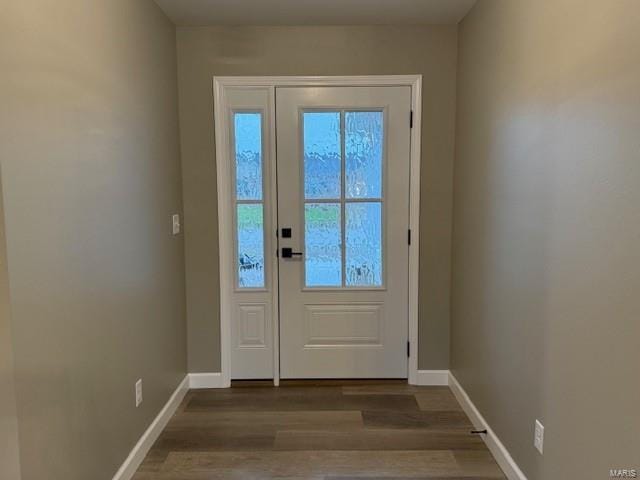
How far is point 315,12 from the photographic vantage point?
2.54m

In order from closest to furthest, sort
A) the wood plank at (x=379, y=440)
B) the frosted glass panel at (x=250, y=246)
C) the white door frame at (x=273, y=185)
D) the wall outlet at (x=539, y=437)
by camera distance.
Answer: the wall outlet at (x=539, y=437) → the wood plank at (x=379, y=440) → the white door frame at (x=273, y=185) → the frosted glass panel at (x=250, y=246)

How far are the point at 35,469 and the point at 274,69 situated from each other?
7.92 feet

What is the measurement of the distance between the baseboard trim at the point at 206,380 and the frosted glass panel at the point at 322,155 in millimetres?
1407

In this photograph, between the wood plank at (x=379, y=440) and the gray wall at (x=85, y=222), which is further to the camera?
the wood plank at (x=379, y=440)

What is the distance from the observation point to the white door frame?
9.17ft

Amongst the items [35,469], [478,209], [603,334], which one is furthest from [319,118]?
[35,469]

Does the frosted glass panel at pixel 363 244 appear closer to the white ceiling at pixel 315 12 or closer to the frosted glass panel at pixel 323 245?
the frosted glass panel at pixel 323 245

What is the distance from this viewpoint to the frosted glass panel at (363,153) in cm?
286

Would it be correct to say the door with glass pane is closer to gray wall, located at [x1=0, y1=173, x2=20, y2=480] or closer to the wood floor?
the wood floor

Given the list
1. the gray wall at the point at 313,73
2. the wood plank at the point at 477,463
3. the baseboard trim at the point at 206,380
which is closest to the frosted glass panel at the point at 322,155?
the gray wall at the point at 313,73

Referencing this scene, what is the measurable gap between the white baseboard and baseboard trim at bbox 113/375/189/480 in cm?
178

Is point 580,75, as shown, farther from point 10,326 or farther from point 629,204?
point 10,326

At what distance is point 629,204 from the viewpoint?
1225 millimetres

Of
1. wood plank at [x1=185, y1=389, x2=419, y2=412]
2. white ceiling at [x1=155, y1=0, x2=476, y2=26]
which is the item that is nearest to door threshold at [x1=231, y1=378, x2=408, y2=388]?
wood plank at [x1=185, y1=389, x2=419, y2=412]
